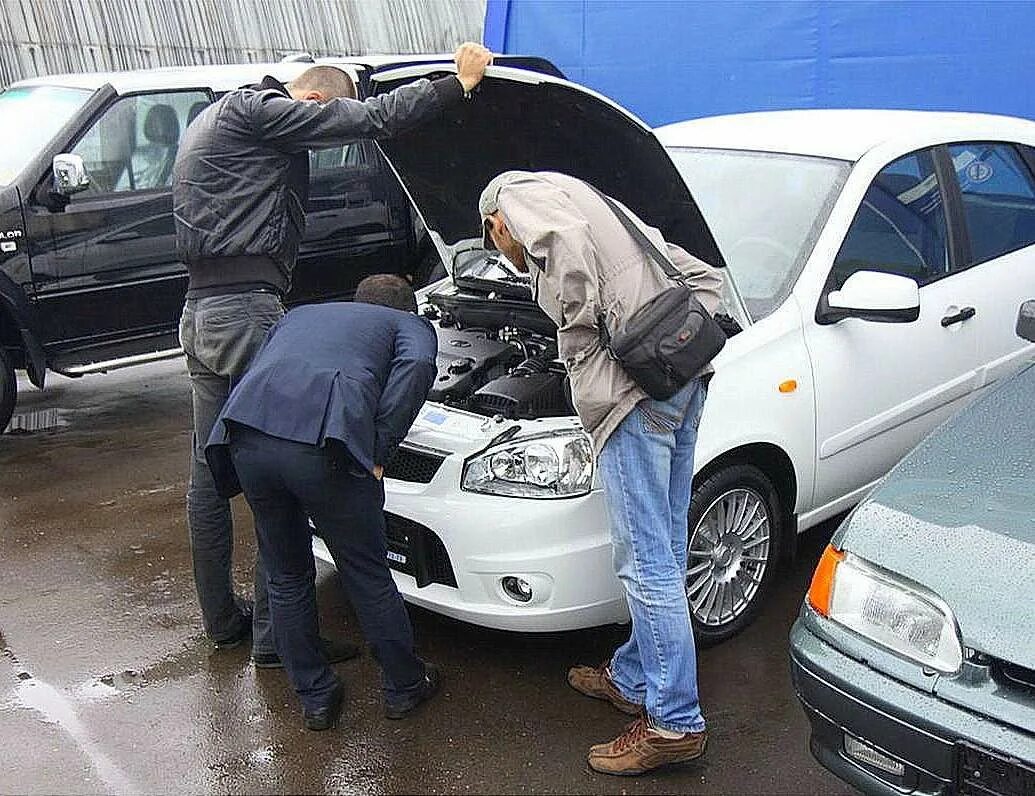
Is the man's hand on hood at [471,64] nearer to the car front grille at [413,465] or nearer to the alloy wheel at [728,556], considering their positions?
the car front grille at [413,465]

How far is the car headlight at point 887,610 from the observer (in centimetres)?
228

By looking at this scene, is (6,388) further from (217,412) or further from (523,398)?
(523,398)

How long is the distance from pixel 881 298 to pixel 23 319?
15.0 feet

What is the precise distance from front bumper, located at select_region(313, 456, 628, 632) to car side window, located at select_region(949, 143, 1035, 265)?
216cm

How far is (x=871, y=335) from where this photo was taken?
381 centimetres

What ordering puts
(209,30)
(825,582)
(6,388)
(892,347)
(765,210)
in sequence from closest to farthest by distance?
(825,582), (892,347), (765,210), (6,388), (209,30)

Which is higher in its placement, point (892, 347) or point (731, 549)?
point (892, 347)

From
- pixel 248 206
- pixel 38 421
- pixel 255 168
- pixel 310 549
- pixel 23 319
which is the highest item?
pixel 255 168

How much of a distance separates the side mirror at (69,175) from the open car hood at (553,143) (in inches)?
104

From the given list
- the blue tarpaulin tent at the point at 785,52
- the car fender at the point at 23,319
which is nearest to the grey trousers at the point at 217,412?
the car fender at the point at 23,319

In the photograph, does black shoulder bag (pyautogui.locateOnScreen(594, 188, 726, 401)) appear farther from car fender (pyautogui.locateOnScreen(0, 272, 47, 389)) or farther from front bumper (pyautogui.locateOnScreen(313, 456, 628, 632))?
car fender (pyautogui.locateOnScreen(0, 272, 47, 389))

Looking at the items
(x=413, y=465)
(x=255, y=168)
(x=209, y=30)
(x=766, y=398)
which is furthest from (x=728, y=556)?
(x=209, y=30)

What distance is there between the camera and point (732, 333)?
3.54 metres

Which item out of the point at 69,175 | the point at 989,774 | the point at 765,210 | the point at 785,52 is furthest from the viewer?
the point at 785,52
